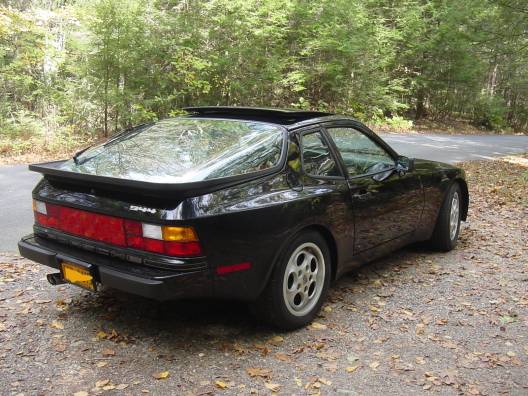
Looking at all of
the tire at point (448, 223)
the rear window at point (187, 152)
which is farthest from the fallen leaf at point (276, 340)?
the tire at point (448, 223)

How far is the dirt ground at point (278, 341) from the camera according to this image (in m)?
2.99

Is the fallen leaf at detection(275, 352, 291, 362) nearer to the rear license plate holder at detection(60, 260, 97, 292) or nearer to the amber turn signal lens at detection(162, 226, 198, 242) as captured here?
the amber turn signal lens at detection(162, 226, 198, 242)

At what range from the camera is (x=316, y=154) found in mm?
4016

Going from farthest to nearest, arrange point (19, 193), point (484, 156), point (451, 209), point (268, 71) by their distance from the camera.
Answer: point (268, 71) < point (484, 156) < point (19, 193) < point (451, 209)

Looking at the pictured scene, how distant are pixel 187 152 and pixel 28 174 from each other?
7.18 meters

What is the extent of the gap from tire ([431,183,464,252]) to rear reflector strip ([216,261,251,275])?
3042mm

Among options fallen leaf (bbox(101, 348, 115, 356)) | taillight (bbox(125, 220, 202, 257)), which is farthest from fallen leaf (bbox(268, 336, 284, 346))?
fallen leaf (bbox(101, 348, 115, 356))

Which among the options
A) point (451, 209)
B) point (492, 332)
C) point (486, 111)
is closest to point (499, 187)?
point (451, 209)

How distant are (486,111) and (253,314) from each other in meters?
28.4

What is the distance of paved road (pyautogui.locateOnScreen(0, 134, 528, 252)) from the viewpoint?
609 centimetres

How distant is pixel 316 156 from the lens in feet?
13.1

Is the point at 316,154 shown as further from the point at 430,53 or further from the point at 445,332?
the point at 430,53

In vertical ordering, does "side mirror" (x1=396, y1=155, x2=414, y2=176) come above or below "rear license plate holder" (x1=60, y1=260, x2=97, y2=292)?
above

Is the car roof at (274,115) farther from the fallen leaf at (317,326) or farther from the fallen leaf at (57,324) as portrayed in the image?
the fallen leaf at (57,324)
